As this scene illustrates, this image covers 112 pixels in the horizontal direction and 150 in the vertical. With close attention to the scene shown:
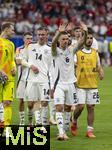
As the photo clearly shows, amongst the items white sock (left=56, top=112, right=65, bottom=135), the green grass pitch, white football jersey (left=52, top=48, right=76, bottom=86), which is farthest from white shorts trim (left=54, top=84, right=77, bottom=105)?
the green grass pitch

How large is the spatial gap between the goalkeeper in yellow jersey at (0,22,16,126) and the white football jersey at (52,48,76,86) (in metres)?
0.85

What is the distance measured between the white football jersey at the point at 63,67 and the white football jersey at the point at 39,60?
2.43ft

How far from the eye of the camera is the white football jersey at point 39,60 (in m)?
14.3

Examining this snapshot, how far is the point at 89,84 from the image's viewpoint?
1403 cm

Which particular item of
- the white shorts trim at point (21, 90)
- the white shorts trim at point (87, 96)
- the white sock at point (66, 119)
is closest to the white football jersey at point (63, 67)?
the white shorts trim at point (87, 96)

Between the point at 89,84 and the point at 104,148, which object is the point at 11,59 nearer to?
the point at 89,84

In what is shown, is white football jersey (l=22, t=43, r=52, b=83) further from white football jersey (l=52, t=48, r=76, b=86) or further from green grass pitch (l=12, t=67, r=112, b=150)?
green grass pitch (l=12, t=67, r=112, b=150)

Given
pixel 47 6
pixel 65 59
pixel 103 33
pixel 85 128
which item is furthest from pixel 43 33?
pixel 47 6

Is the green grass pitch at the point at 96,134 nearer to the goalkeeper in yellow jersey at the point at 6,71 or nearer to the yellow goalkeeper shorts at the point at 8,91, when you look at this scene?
the goalkeeper in yellow jersey at the point at 6,71

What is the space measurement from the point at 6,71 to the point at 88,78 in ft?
5.80

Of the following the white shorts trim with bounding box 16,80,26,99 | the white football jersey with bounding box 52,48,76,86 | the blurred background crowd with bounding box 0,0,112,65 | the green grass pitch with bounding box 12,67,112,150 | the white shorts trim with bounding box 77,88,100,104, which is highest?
the blurred background crowd with bounding box 0,0,112,65

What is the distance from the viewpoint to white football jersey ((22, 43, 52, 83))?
563 inches

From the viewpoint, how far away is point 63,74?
44.5ft

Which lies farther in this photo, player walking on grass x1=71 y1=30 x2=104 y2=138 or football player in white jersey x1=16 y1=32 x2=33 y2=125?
football player in white jersey x1=16 y1=32 x2=33 y2=125
